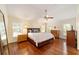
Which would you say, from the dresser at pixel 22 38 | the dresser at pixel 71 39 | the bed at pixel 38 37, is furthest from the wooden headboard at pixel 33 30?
the dresser at pixel 71 39

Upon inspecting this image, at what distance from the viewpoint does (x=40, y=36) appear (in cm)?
204

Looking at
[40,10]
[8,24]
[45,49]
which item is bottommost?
[45,49]

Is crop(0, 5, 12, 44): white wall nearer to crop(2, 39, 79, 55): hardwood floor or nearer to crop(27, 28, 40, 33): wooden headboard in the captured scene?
crop(2, 39, 79, 55): hardwood floor

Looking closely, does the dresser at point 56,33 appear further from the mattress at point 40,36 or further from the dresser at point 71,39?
the dresser at point 71,39

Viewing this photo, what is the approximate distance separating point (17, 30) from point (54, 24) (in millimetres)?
727

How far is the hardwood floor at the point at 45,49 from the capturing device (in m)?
2.03

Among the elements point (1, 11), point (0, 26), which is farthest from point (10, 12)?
point (0, 26)

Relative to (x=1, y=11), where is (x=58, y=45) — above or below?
below

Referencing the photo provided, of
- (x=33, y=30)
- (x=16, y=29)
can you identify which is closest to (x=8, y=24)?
(x=16, y=29)

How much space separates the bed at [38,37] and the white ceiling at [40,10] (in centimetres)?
25

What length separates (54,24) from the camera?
6.71 ft

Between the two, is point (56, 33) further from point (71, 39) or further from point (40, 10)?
point (40, 10)
